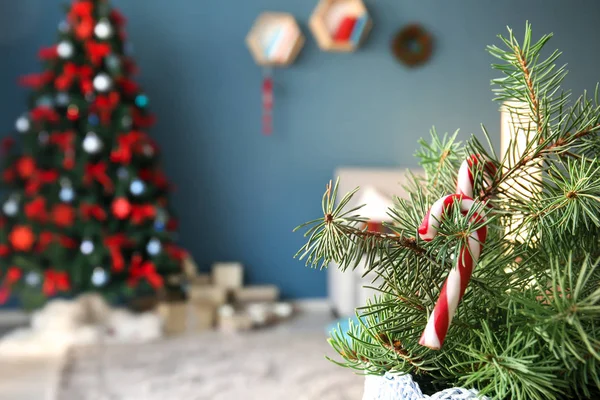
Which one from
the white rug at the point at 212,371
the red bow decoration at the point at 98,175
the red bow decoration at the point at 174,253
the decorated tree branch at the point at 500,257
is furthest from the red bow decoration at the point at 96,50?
the decorated tree branch at the point at 500,257

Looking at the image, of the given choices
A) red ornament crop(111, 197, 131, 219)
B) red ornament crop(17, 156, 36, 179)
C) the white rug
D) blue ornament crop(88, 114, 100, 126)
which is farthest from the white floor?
blue ornament crop(88, 114, 100, 126)

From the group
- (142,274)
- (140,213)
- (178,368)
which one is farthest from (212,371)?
(140,213)

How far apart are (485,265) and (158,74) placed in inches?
124

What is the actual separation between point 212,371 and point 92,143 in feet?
3.87

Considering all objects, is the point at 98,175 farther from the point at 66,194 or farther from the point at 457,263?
the point at 457,263

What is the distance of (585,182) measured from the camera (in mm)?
470

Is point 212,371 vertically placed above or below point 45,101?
below

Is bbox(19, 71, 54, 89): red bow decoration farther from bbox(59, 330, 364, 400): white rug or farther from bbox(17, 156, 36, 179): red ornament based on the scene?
bbox(59, 330, 364, 400): white rug

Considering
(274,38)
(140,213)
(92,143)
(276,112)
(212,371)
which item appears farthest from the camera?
(276,112)

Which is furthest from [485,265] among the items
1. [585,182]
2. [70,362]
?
[70,362]

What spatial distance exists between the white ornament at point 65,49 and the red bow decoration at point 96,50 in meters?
Result: 0.08

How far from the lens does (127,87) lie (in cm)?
297

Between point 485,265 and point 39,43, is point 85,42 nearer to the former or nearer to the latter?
point 39,43

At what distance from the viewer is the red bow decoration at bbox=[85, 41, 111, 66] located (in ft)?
9.35
